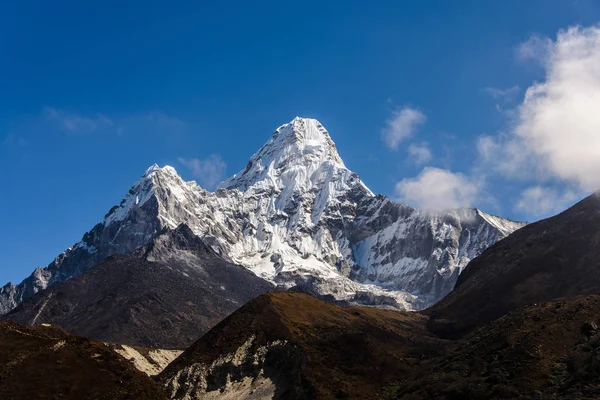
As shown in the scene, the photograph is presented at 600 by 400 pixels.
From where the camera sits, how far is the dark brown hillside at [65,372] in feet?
266

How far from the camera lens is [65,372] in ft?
279

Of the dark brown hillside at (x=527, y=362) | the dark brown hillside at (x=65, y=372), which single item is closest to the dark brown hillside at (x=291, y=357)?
the dark brown hillside at (x=527, y=362)

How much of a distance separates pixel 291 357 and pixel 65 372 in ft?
174

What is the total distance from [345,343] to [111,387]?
6248 centimetres

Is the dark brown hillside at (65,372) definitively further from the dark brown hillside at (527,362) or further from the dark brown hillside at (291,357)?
the dark brown hillside at (527,362)

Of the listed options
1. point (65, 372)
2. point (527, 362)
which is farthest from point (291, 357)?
point (65, 372)

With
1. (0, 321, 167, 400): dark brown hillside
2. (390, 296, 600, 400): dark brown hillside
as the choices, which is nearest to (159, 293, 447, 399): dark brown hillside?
(390, 296, 600, 400): dark brown hillside

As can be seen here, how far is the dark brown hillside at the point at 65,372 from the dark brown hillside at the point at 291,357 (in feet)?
124

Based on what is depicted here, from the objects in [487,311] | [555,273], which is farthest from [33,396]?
[555,273]

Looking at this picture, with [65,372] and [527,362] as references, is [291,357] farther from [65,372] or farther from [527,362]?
[65,372]

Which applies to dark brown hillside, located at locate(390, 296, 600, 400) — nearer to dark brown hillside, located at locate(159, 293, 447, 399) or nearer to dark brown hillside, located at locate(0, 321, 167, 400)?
dark brown hillside, located at locate(159, 293, 447, 399)

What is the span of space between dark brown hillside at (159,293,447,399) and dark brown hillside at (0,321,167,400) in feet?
124

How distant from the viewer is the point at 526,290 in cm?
19862

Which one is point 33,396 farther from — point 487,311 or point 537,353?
point 487,311
